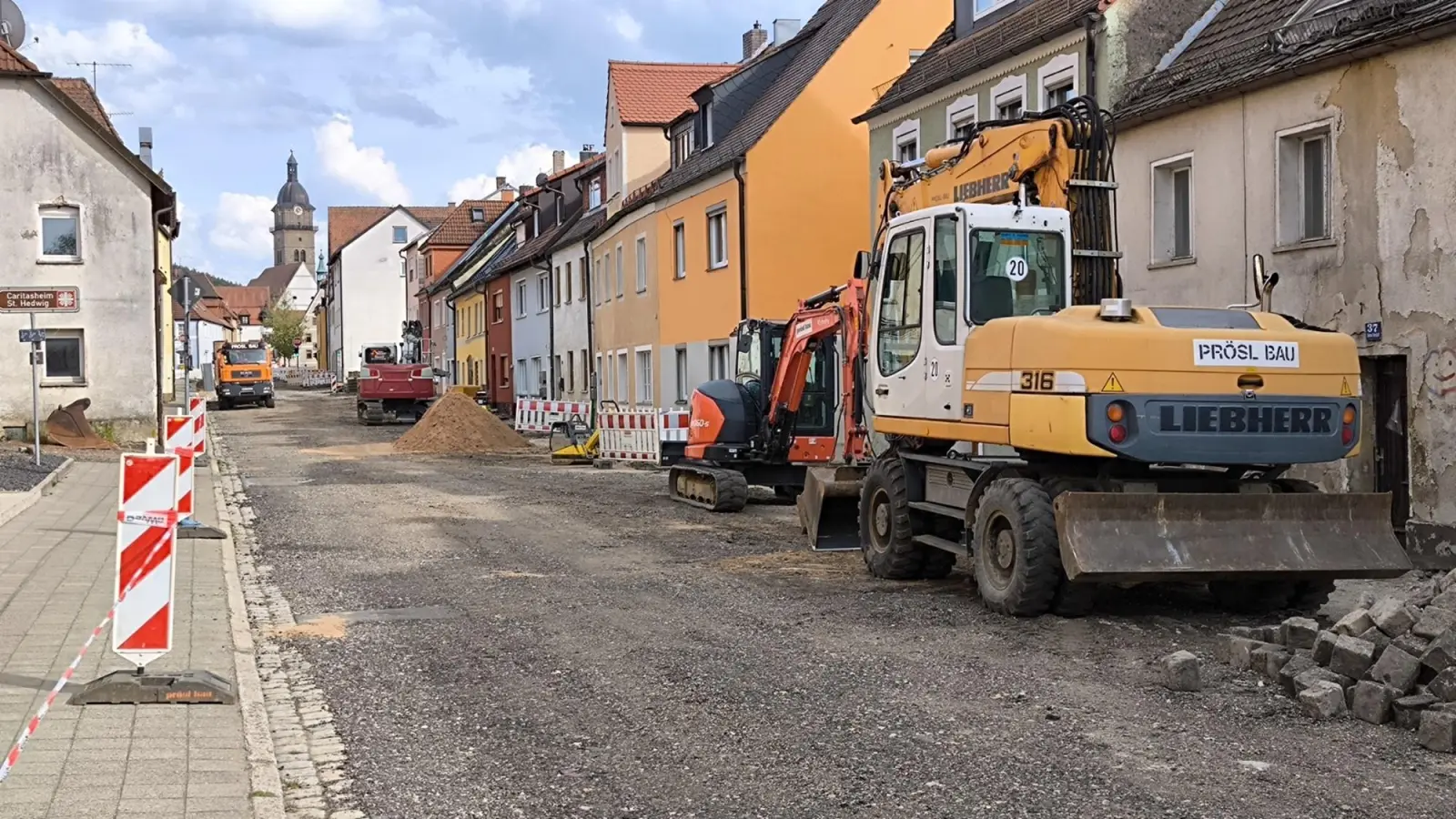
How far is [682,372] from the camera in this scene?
33375 mm

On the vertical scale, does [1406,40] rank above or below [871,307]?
above

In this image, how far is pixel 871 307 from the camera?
40.3 feet

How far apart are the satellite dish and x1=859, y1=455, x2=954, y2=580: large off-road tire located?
28.4 metres

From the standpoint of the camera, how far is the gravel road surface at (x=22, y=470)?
729 inches

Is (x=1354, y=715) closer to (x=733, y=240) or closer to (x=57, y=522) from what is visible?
(x=57, y=522)

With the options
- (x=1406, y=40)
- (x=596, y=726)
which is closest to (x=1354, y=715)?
(x=596, y=726)

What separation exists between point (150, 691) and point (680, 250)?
26.6 meters

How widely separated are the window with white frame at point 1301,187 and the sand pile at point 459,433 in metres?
20.2

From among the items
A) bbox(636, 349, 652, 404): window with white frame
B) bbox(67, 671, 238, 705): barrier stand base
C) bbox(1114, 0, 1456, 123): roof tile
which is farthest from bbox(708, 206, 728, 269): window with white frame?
bbox(67, 671, 238, 705): barrier stand base

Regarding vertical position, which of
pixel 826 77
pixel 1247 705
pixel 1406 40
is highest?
pixel 826 77

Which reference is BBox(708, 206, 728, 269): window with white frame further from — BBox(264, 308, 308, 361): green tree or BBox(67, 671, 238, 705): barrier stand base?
BBox(264, 308, 308, 361): green tree

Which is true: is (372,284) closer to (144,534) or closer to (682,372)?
(682,372)

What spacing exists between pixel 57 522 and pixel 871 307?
940 cm

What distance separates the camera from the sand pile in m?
32.1
